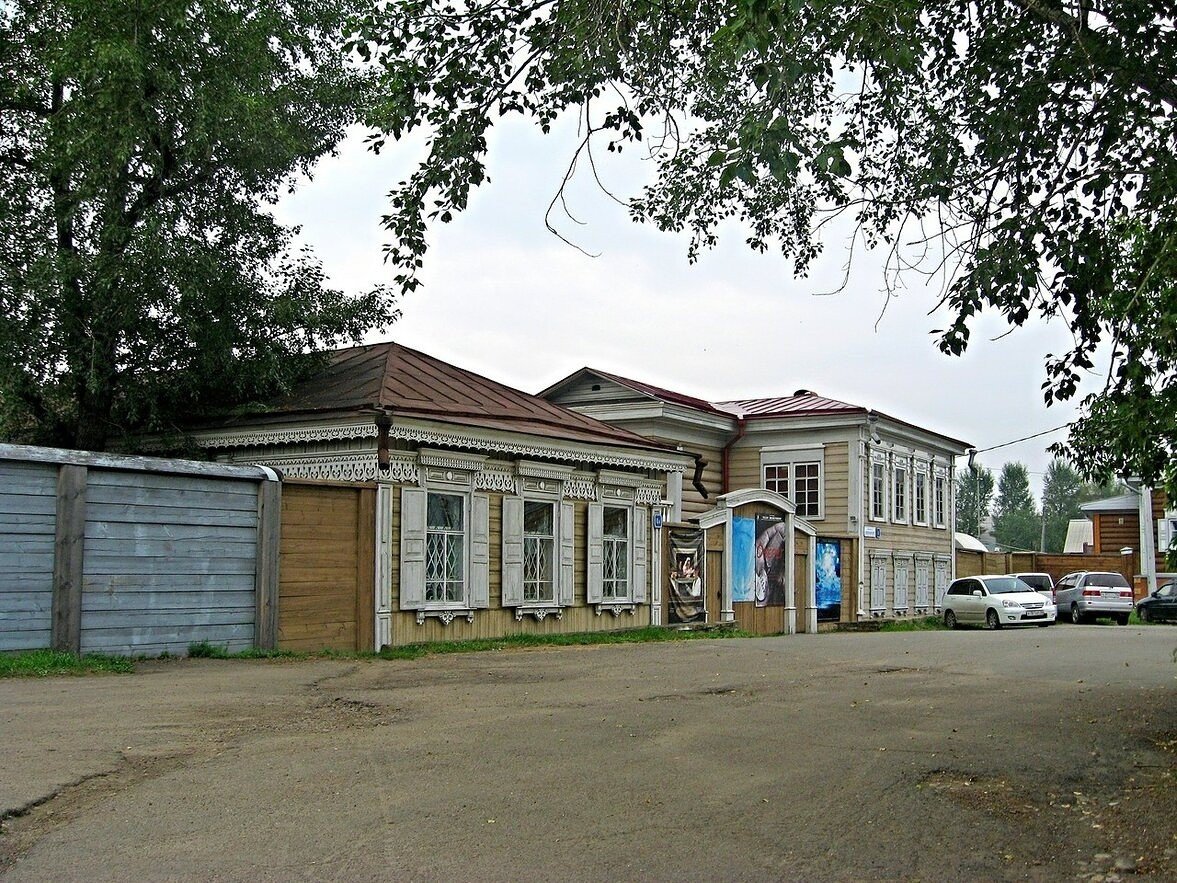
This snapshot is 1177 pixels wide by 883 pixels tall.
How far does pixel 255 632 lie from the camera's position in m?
15.4

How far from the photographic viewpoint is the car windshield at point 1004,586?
31.5 meters

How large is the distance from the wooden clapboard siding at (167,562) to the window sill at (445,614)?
327 cm

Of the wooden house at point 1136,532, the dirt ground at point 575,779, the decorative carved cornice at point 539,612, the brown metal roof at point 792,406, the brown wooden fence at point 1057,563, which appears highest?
the brown metal roof at point 792,406

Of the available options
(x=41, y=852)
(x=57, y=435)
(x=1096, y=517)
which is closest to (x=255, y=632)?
(x=57, y=435)

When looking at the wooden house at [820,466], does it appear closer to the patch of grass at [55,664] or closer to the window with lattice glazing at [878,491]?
the window with lattice glazing at [878,491]

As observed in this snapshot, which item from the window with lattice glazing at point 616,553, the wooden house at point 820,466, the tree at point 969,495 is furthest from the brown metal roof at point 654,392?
the tree at point 969,495

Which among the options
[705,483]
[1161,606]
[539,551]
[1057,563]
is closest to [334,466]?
[539,551]

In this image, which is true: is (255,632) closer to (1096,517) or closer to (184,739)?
(184,739)

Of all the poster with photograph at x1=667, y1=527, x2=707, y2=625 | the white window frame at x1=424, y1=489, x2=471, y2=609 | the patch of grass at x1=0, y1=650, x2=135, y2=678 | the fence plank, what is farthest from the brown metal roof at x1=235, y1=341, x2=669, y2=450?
the patch of grass at x1=0, y1=650, x2=135, y2=678

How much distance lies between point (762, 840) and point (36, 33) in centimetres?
1727

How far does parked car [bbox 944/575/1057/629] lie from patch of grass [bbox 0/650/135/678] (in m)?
23.6

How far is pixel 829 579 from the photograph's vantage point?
98.5 ft

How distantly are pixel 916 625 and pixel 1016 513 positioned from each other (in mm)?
116191

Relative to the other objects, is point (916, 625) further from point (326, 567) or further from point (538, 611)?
point (326, 567)
